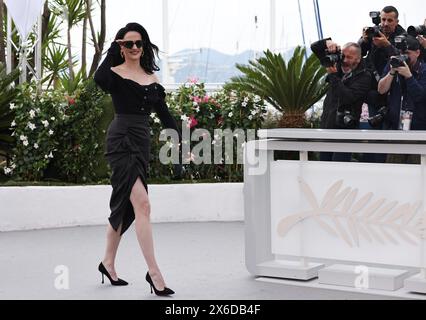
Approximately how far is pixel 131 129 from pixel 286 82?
6.80 m

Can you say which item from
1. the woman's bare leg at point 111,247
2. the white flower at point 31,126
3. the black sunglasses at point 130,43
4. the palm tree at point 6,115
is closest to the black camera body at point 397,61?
the black sunglasses at point 130,43

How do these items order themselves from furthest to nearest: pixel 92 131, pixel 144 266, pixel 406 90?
pixel 92 131 → pixel 406 90 → pixel 144 266

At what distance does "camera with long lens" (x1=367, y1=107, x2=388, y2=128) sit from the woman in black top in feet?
9.97

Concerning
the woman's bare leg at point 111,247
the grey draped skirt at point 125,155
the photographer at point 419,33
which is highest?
the photographer at point 419,33

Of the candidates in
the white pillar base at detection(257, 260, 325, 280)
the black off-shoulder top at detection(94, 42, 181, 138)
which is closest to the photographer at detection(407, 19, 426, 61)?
the white pillar base at detection(257, 260, 325, 280)

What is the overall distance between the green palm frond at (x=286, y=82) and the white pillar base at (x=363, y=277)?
624 centimetres

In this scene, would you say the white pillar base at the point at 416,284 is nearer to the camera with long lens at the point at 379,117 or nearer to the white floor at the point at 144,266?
the white floor at the point at 144,266

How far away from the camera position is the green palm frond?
14.1 meters

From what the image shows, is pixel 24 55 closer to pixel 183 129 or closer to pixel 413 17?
pixel 183 129

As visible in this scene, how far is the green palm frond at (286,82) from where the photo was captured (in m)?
14.1

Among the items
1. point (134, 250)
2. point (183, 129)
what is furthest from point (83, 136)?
point (134, 250)

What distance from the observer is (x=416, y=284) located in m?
7.48

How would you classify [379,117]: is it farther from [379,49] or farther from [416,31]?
[416,31]

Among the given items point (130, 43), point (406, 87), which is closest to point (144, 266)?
point (130, 43)
